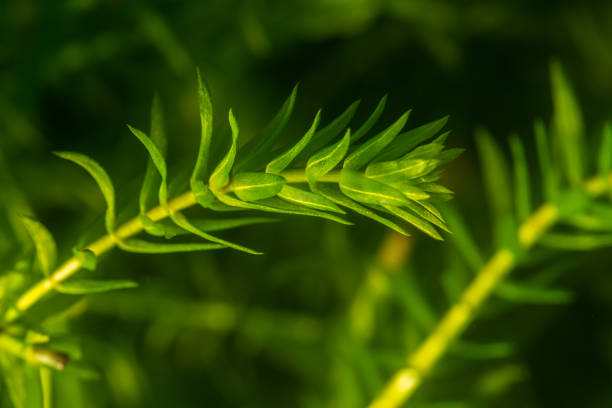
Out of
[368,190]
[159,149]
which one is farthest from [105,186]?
[368,190]

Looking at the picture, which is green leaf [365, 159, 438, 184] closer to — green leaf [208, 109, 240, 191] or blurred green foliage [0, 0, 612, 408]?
green leaf [208, 109, 240, 191]

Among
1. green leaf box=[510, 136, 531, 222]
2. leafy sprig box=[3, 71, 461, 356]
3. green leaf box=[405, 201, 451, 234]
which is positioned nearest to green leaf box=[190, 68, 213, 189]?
leafy sprig box=[3, 71, 461, 356]

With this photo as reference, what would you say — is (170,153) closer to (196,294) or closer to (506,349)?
(196,294)

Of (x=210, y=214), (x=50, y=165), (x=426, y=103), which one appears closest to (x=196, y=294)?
(x=210, y=214)

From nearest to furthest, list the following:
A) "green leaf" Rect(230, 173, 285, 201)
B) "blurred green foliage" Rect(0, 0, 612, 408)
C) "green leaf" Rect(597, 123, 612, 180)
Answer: "green leaf" Rect(230, 173, 285, 201) < "green leaf" Rect(597, 123, 612, 180) < "blurred green foliage" Rect(0, 0, 612, 408)

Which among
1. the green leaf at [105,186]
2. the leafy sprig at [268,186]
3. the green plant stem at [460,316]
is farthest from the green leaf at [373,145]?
the green plant stem at [460,316]

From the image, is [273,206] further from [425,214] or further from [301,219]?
[301,219]
